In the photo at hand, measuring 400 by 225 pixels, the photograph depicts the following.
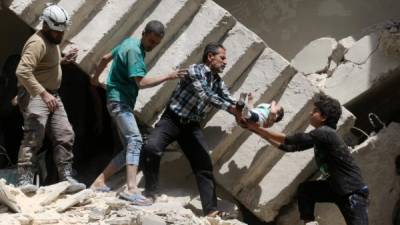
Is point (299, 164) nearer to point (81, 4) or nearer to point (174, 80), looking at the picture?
point (174, 80)

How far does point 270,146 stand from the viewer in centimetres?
746

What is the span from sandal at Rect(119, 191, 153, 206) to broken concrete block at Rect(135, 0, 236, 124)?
973 millimetres

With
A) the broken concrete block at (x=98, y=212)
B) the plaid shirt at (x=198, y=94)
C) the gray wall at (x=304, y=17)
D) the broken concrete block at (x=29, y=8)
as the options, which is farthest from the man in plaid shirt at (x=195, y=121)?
the gray wall at (x=304, y=17)

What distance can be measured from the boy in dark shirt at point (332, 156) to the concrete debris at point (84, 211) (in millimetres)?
788

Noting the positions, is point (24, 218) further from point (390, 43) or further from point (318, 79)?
point (390, 43)

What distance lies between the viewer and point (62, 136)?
6.90 m

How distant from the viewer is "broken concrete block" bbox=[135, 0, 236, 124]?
7.43m

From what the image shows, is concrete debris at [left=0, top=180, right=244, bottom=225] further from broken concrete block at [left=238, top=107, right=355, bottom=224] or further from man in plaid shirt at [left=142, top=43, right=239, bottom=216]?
broken concrete block at [left=238, top=107, right=355, bottom=224]

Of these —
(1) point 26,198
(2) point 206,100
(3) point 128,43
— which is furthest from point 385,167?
(1) point 26,198

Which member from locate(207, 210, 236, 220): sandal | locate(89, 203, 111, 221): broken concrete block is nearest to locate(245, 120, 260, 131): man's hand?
locate(207, 210, 236, 220): sandal

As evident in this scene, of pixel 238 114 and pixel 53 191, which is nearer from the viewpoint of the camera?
pixel 53 191

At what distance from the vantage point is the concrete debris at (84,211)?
6062 mm

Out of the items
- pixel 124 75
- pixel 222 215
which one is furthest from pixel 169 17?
pixel 222 215

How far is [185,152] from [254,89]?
0.95 meters
